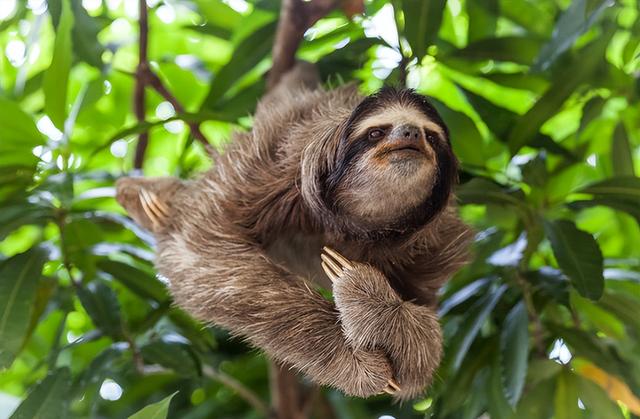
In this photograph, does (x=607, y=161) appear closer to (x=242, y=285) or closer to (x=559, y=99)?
(x=559, y=99)

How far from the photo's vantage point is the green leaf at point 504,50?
2348mm

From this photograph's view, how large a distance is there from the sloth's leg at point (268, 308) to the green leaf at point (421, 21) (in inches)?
29.2

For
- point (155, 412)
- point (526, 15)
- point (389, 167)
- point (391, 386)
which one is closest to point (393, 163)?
point (389, 167)

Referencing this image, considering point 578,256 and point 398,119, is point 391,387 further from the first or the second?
point 578,256

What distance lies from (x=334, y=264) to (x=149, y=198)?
2.52ft

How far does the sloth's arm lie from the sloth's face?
0.70 feet

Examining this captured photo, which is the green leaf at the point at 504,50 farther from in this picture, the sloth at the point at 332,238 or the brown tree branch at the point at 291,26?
the sloth at the point at 332,238

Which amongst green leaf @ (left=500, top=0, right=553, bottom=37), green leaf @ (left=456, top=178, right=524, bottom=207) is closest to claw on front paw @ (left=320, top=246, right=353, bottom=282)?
green leaf @ (left=456, top=178, right=524, bottom=207)

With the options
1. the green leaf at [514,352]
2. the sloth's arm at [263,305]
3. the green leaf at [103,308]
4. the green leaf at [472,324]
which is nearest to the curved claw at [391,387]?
the sloth's arm at [263,305]

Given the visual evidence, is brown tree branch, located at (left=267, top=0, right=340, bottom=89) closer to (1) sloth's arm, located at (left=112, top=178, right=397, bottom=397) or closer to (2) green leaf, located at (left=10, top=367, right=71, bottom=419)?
(1) sloth's arm, located at (left=112, top=178, right=397, bottom=397)

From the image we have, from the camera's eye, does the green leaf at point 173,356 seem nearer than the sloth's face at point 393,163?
No

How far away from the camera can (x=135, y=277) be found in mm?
2402

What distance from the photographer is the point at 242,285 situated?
1609mm

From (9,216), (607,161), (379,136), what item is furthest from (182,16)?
(379,136)
